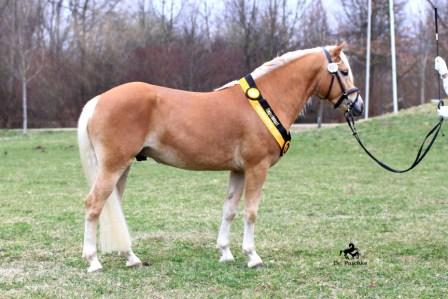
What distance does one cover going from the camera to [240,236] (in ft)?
26.5

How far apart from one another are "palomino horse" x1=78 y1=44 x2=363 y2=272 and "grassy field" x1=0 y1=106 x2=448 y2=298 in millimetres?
534

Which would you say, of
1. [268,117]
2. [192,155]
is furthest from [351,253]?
[192,155]

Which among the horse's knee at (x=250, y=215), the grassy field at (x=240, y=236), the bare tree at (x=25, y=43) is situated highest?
the bare tree at (x=25, y=43)

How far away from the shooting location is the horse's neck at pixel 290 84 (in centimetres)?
645

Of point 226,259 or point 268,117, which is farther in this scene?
point 226,259

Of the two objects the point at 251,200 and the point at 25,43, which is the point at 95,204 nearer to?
the point at 251,200

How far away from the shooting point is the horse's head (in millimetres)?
6492

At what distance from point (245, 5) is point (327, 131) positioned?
102 feet

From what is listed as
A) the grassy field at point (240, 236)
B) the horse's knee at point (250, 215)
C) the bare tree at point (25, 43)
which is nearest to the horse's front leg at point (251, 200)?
the horse's knee at point (250, 215)

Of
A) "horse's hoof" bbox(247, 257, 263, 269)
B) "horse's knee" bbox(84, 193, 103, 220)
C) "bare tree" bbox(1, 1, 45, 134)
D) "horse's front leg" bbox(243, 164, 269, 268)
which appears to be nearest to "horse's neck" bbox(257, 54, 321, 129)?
"horse's front leg" bbox(243, 164, 269, 268)

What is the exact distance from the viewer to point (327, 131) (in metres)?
25.9

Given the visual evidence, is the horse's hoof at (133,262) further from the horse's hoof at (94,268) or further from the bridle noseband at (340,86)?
the bridle noseband at (340,86)

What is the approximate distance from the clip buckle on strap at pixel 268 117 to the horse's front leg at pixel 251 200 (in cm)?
32

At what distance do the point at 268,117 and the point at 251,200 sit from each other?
2.86 feet
